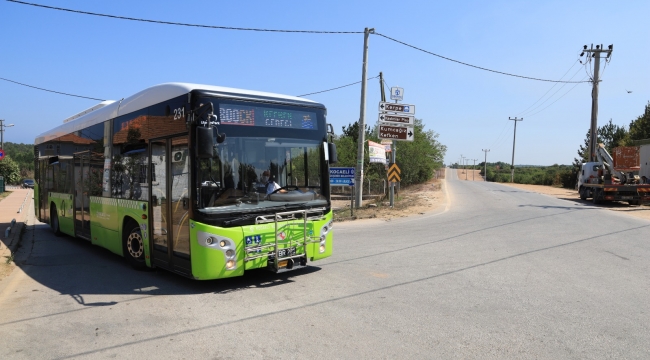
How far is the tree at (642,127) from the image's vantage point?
42.7 metres

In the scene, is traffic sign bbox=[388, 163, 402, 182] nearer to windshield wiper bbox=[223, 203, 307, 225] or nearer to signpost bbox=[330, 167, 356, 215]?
signpost bbox=[330, 167, 356, 215]

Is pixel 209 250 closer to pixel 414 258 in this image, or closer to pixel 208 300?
pixel 208 300

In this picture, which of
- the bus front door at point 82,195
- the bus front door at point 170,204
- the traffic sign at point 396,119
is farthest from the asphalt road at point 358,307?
the traffic sign at point 396,119

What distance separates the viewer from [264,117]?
7242 millimetres

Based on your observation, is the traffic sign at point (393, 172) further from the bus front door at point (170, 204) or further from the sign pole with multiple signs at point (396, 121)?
the bus front door at point (170, 204)

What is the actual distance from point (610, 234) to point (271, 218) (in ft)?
32.7

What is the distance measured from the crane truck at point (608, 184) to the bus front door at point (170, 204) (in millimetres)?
22138

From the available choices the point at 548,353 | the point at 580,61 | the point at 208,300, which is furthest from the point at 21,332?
the point at 580,61

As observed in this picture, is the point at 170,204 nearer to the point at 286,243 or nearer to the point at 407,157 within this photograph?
the point at 286,243

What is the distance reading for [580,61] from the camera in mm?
32656

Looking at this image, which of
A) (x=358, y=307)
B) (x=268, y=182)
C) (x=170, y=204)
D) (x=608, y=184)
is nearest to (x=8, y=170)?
(x=170, y=204)

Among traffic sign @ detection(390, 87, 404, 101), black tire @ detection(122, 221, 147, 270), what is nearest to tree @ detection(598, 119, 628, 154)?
traffic sign @ detection(390, 87, 404, 101)

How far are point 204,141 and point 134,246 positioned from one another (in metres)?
3.36

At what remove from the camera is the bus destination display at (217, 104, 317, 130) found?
6.87m
